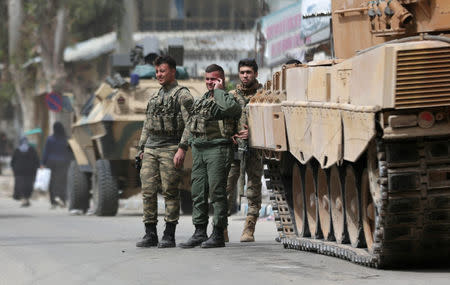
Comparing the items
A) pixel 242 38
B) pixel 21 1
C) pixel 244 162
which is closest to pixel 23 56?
pixel 21 1

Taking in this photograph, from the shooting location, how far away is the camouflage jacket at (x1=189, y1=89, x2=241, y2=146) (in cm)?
1247

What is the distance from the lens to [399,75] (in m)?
9.35

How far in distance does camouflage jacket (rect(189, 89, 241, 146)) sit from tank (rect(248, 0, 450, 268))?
422 mm

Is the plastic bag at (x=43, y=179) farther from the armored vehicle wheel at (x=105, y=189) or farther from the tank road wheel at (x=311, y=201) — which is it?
the tank road wheel at (x=311, y=201)

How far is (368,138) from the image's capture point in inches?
379

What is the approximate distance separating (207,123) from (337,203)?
Answer: 5.27 ft

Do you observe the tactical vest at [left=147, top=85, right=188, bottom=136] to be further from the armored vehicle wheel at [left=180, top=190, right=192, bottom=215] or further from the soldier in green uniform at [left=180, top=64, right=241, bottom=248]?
the armored vehicle wheel at [left=180, top=190, right=192, bottom=215]

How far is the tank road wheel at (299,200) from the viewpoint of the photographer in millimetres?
12906

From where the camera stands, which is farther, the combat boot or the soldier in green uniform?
the combat boot

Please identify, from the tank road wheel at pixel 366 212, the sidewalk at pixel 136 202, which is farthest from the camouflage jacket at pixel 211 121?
the sidewalk at pixel 136 202

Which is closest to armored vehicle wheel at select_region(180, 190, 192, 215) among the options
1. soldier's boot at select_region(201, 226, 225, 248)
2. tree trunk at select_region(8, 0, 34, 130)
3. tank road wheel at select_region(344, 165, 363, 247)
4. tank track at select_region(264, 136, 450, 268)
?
soldier's boot at select_region(201, 226, 225, 248)

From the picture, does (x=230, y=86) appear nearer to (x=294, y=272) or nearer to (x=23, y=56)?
(x=294, y=272)

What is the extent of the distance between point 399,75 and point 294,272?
1831 millimetres

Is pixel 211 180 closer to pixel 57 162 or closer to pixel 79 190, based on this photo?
pixel 79 190
